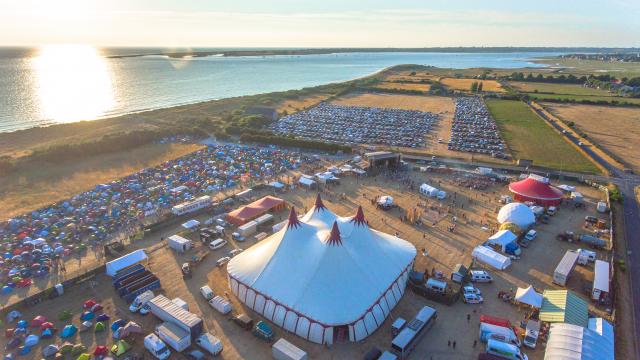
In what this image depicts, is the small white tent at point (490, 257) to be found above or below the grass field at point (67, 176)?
above

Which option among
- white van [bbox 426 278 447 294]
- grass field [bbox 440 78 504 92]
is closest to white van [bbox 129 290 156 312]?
white van [bbox 426 278 447 294]

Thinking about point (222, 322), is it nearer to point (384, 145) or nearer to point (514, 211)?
point (514, 211)

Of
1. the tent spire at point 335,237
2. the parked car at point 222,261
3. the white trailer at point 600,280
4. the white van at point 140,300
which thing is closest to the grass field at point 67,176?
the white van at point 140,300

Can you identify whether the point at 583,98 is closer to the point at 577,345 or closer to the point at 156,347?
the point at 577,345

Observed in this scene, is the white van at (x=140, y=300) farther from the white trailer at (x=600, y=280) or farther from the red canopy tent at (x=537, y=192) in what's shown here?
the red canopy tent at (x=537, y=192)

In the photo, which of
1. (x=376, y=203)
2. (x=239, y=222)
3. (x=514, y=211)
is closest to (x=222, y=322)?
(x=239, y=222)

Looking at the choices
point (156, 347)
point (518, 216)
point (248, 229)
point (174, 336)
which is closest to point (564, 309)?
point (518, 216)
